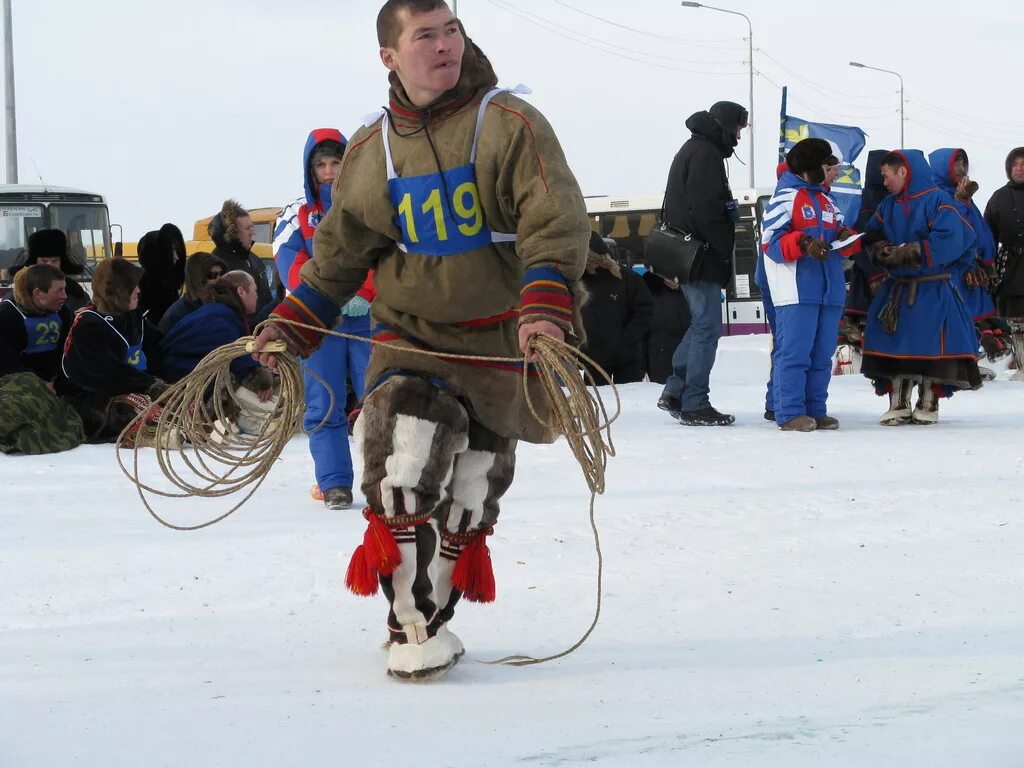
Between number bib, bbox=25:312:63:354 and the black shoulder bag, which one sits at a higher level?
the black shoulder bag

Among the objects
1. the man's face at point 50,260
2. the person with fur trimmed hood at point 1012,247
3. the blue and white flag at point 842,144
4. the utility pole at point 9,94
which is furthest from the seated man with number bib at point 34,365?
the utility pole at point 9,94

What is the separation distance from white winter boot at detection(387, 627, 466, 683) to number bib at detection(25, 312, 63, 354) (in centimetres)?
641

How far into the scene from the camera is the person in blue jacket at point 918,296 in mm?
9234

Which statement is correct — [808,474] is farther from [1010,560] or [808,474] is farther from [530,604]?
[530,604]

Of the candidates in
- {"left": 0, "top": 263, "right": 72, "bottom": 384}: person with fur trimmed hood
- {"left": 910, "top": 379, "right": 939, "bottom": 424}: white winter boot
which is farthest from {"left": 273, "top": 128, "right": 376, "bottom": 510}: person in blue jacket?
{"left": 910, "top": 379, "right": 939, "bottom": 424}: white winter boot

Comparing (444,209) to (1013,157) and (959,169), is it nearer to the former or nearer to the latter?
(959,169)

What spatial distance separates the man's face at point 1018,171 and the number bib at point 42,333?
826 cm

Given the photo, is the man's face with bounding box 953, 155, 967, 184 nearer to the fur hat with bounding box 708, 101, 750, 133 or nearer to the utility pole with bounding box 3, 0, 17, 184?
the fur hat with bounding box 708, 101, 750, 133

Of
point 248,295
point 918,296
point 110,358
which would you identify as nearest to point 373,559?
point 110,358

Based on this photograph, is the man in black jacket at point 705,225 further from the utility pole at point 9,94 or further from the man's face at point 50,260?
the utility pole at point 9,94

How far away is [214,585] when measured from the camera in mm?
4898

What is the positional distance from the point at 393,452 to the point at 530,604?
1082mm

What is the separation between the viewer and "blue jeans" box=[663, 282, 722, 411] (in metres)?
9.44

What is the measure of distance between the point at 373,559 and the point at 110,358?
5743 mm
